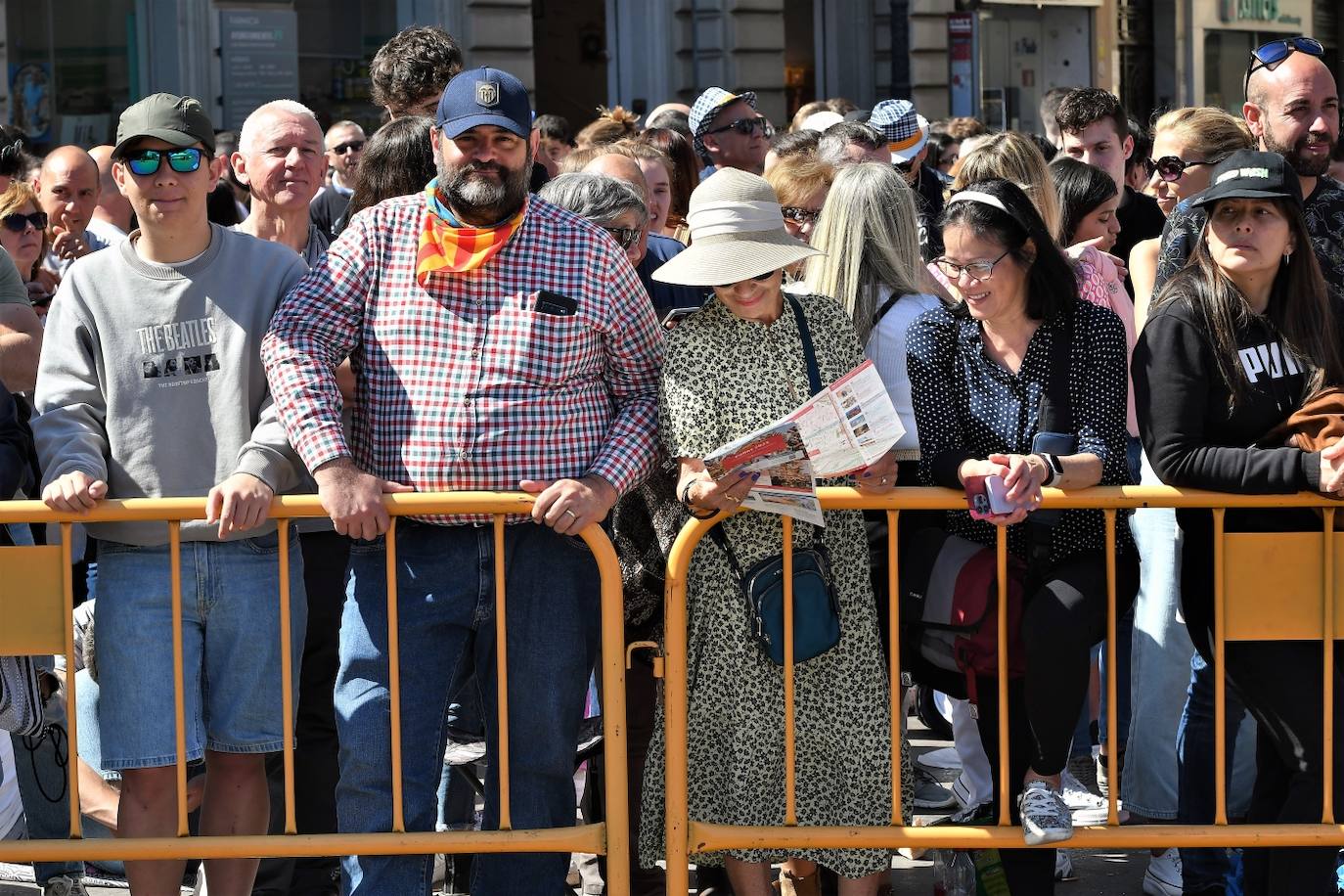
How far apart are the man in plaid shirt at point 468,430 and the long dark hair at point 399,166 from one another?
0.82m

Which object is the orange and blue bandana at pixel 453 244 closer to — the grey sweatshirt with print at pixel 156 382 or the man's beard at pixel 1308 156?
the grey sweatshirt with print at pixel 156 382

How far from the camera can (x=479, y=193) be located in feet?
14.2

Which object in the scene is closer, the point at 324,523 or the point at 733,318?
the point at 733,318

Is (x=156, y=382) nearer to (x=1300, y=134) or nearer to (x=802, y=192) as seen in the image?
(x=802, y=192)

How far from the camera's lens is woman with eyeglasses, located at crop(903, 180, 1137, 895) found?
4434 mm

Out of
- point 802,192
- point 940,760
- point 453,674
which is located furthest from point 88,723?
point 940,760

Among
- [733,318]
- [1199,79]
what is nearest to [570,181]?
[733,318]

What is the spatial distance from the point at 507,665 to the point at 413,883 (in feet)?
1.97

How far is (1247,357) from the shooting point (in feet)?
14.6

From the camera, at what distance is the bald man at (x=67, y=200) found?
286 inches

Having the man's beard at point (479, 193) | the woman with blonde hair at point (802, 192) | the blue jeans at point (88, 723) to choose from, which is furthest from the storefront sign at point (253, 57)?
the man's beard at point (479, 193)

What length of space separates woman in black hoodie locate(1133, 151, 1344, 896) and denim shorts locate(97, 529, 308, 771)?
7.74 feet

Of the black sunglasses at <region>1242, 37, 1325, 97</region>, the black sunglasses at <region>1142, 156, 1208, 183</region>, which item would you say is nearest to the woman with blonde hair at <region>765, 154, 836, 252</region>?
the black sunglasses at <region>1142, 156, 1208, 183</region>

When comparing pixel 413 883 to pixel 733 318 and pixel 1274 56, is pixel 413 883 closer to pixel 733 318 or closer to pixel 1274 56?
pixel 733 318
